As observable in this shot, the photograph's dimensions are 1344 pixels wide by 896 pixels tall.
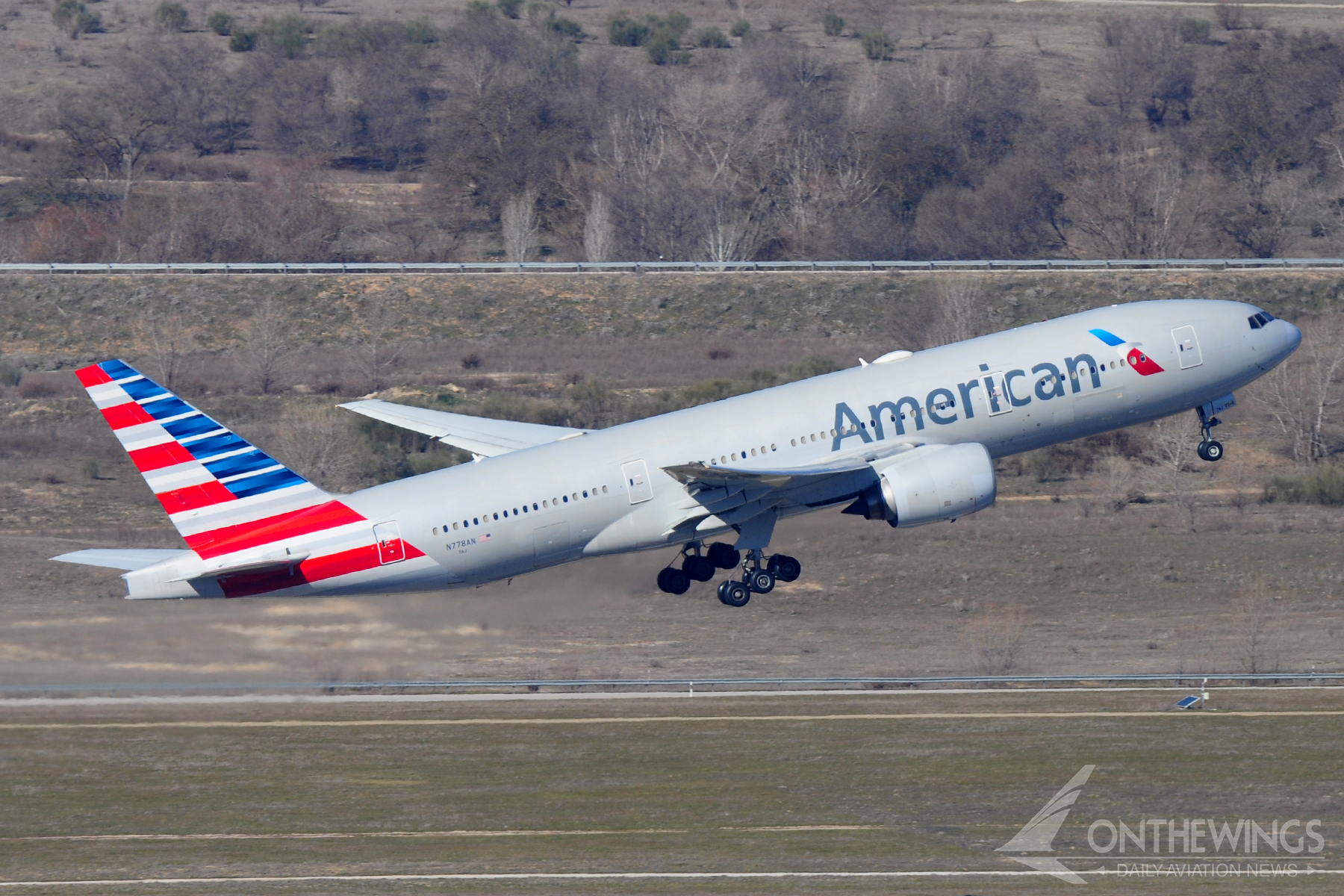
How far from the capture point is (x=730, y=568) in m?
53.1

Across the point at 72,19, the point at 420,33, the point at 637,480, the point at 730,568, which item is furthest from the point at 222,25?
the point at 637,480

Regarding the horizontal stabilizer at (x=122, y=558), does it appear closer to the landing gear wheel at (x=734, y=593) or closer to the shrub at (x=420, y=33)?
the landing gear wheel at (x=734, y=593)

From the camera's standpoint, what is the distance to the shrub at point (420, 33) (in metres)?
171

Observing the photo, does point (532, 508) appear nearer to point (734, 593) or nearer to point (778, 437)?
point (778, 437)

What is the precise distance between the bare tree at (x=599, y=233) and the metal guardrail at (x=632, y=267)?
7.51 m

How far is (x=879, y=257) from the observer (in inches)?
4914

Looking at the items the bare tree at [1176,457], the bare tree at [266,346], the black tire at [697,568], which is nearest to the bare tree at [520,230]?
the bare tree at [266,346]

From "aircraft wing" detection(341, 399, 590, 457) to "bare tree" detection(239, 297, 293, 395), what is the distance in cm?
4404

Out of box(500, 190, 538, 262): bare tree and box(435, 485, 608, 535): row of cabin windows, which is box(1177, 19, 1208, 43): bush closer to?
box(500, 190, 538, 262): bare tree

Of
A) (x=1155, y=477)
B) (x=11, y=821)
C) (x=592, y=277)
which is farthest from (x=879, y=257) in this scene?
(x=11, y=821)

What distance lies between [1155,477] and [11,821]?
55.9m

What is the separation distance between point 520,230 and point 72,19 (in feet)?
249

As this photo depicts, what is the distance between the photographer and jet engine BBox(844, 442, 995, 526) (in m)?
48.8

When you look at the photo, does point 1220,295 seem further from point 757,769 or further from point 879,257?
point 757,769
